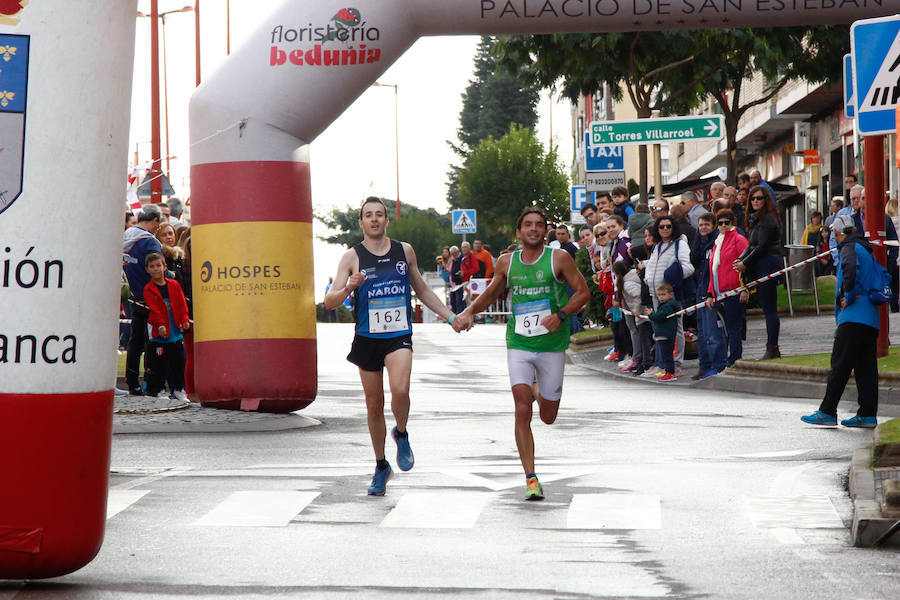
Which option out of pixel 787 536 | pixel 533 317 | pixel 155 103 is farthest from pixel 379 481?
pixel 155 103

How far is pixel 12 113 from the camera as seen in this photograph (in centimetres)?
612

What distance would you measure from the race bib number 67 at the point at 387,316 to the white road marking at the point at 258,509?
1.24 m

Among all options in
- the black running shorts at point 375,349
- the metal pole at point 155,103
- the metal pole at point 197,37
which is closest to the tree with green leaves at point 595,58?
the metal pole at point 155,103

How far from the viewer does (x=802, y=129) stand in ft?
144

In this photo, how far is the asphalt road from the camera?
6.51 metres

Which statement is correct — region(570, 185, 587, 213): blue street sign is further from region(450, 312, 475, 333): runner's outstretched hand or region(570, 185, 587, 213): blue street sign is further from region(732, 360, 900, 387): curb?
region(450, 312, 475, 333): runner's outstretched hand

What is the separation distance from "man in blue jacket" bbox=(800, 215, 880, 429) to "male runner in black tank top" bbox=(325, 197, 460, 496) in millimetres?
3945

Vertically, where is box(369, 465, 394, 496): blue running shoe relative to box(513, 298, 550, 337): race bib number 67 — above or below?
below

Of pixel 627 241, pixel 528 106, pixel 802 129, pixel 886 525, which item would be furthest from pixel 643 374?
pixel 528 106

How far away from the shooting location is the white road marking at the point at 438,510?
8.18 metres

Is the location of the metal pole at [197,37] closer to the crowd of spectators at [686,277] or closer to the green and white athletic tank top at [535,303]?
the crowd of spectators at [686,277]

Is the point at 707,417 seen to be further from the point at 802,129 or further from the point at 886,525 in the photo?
the point at 802,129

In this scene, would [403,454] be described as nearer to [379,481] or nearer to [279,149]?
[379,481]

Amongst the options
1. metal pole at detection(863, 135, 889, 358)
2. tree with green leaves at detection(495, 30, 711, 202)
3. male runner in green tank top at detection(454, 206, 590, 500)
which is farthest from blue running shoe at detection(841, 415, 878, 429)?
tree with green leaves at detection(495, 30, 711, 202)
